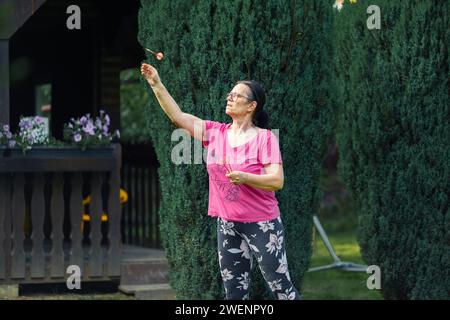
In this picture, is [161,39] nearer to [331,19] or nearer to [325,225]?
→ [331,19]

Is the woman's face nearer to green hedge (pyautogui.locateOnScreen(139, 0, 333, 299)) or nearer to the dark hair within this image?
the dark hair

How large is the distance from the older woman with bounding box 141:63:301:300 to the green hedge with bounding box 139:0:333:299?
1356 mm

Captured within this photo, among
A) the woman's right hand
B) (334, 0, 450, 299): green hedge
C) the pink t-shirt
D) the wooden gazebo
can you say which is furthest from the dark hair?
(334, 0, 450, 299): green hedge

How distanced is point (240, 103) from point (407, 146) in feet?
9.00

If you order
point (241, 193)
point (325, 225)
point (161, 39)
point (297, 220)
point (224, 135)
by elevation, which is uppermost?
point (161, 39)

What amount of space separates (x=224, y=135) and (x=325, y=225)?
14.3 m

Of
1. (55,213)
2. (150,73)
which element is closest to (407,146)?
(150,73)

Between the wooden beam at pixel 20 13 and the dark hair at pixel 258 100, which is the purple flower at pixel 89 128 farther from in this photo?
the dark hair at pixel 258 100

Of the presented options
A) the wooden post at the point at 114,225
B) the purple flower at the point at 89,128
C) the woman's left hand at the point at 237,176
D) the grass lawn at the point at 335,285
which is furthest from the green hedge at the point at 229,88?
the grass lawn at the point at 335,285

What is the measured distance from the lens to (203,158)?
248 inches

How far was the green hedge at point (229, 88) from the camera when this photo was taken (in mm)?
6309

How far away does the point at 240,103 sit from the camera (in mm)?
4863
